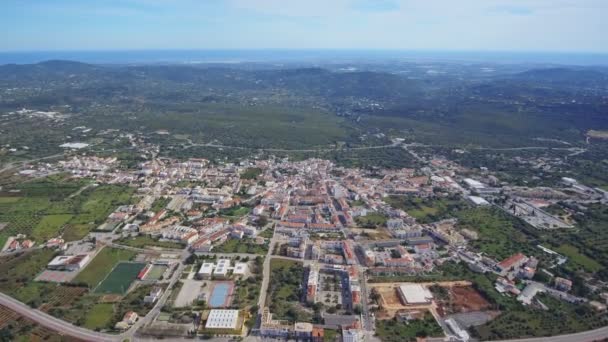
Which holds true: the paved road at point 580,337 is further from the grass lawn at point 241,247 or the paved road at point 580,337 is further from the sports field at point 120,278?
the sports field at point 120,278

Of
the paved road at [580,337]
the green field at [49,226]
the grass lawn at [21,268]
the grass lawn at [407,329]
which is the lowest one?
the paved road at [580,337]

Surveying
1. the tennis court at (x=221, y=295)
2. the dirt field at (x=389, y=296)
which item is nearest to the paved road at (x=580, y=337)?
the dirt field at (x=389, y=296)

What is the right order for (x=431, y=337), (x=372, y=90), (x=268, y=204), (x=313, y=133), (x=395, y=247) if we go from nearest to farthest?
1. (x=431, y=337)
2. (x=395, y=247)
3. (x=268, y=204)
4. (x=313, y=133)
5. (x=372, y=90)

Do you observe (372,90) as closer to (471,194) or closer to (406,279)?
(471,194)

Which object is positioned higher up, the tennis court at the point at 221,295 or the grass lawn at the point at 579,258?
the tennis court at the point at 221,295

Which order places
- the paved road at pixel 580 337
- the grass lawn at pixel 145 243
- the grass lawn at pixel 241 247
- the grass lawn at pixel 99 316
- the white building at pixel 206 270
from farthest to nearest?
the grass lawn at pixel 145 243, the grass lawn at pixel 241 247, the white building at pixel 206 270, the grass lawn at pixel 99 316, the paved road at pixel 580 337

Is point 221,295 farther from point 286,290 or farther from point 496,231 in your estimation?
point 496,231

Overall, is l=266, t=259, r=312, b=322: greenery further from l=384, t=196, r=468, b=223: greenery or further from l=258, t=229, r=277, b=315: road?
l=384, t=196, r=468, b=223: greenery

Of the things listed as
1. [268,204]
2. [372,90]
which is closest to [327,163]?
[268,204]
